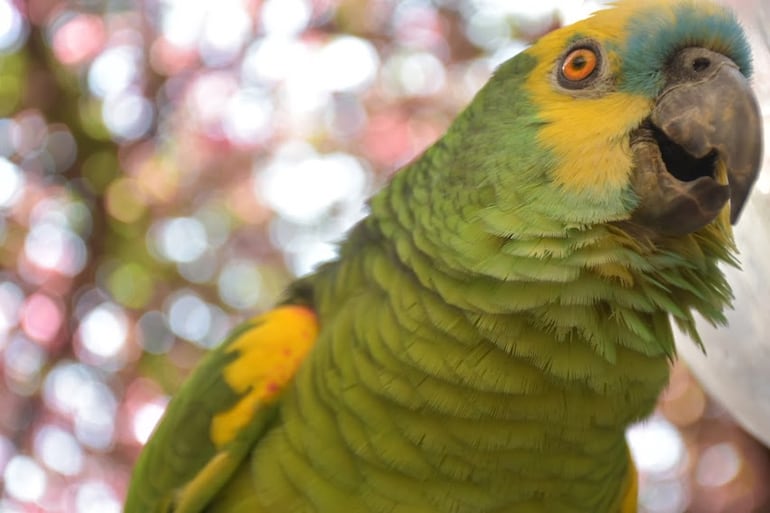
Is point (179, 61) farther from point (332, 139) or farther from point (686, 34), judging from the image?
point (686, 34)

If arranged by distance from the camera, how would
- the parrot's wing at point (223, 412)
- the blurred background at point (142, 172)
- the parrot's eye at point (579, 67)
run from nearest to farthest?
the parrot's eye at point (579, 67) < the parrot's wing at point (223, 412) < the blurred background at point (142, 172)

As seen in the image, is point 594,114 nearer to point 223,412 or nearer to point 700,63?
point 700,63

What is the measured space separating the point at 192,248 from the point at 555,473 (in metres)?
2.04

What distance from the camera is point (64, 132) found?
7.57 feet

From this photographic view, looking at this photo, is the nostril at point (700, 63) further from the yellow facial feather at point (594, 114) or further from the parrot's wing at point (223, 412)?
the parrot's wing at point (223, 412)

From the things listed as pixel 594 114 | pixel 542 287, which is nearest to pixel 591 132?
pixel 594 114

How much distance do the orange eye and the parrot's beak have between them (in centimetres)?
8

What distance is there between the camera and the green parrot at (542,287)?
62cm

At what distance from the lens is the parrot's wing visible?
778 mm

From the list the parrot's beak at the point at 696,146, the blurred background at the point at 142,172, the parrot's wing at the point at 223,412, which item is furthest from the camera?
the blurred background at the point at 142,172

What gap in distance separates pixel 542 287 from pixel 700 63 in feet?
0.80

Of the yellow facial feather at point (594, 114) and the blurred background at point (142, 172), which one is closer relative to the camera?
the yellow facial feather at point (594, 114)

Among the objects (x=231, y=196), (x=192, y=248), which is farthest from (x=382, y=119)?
(x=192, y=248)

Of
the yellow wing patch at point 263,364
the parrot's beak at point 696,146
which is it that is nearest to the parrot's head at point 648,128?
the parrot's beak at point 696,146
